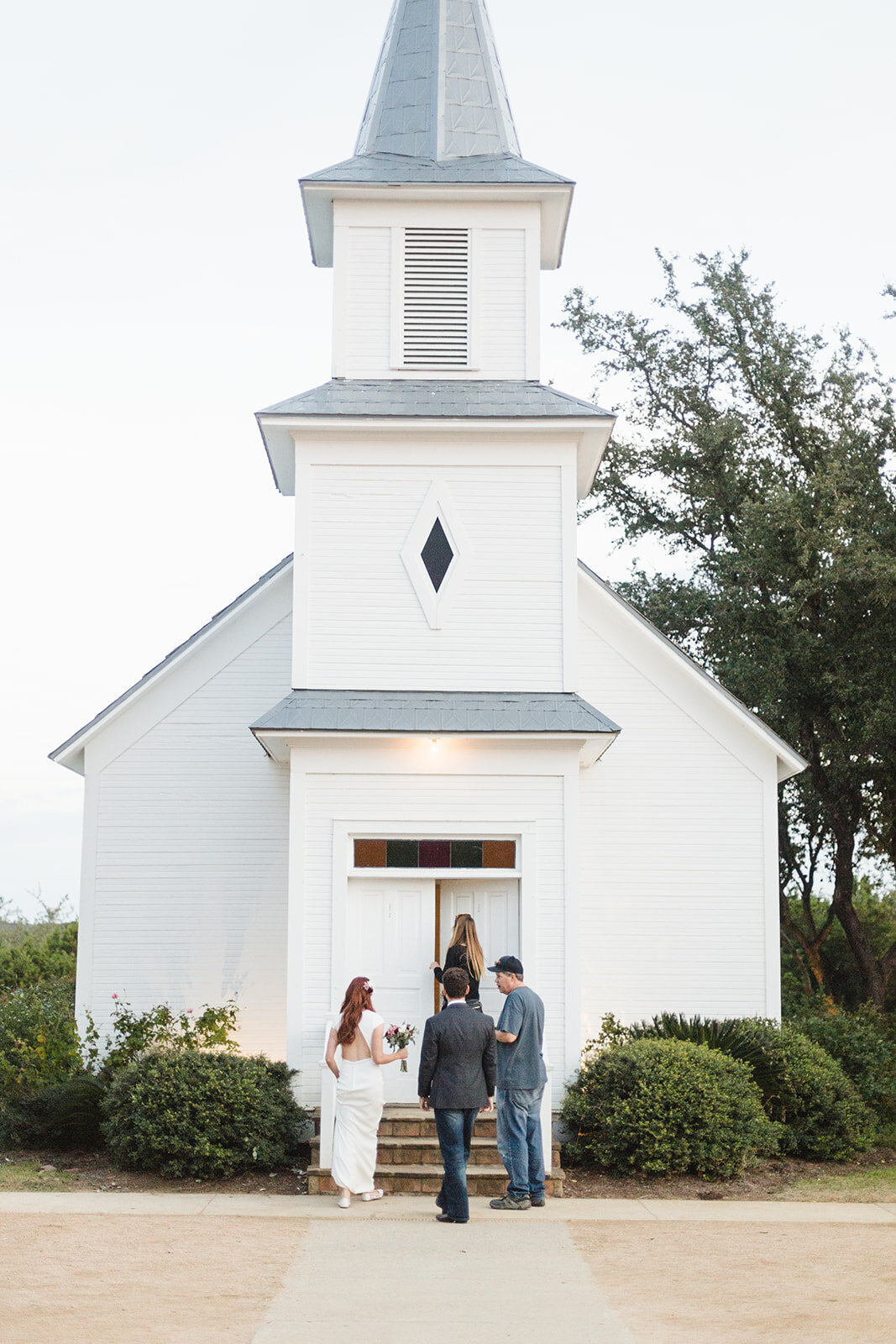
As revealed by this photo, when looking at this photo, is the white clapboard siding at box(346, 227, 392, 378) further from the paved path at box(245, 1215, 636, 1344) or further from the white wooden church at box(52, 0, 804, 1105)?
the paved path at box(245, 1215, 636, 1344)

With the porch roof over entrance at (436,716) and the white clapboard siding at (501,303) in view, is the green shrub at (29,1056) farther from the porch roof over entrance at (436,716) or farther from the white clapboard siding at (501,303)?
the white clapboard siding at (501,303)

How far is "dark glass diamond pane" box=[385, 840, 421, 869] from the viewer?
1344 centimetres

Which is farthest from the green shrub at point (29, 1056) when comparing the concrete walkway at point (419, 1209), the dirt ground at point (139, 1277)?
the dirt ground at point (139, 1277)

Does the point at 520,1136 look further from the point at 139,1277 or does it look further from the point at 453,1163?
the point at 139,1277

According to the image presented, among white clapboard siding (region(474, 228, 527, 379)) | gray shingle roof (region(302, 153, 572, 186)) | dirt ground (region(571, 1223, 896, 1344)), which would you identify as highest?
gray shingle roof (region(302, 153, 572, 186))

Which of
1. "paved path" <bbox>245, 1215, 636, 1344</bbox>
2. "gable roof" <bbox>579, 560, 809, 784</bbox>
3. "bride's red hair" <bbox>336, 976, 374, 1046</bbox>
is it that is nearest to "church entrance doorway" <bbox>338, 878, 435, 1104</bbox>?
"bride's red hair" <bbox>336, 976, 374, 1046</bbox>

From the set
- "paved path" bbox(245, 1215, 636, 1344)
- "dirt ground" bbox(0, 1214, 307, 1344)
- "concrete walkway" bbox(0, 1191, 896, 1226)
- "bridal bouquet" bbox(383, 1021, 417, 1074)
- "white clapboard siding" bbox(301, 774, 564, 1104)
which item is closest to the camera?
"dirt ground" bbox(0, 1214, 307, 1344)

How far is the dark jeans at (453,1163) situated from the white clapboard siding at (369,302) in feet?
26.9

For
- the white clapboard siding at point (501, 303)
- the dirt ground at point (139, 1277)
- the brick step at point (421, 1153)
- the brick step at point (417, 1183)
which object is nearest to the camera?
the dirt ground at point (139, 1277)

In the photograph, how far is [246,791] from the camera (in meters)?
16.3

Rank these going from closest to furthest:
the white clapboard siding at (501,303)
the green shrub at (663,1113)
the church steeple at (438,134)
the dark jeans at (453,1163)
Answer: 1. the dark jeans at (453,1163)
2. the green shrub at (663,1113)
3. the white clapboard siding at (501,303)
4. the church steeple at (438,134)

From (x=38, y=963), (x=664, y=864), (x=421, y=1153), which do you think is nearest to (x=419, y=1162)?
(x=421, y=1153)

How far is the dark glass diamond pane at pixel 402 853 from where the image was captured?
44.1 ft

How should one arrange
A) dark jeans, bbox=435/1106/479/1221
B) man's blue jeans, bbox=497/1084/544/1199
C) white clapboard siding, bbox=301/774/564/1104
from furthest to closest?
white clapboard siding, bbox=301/774/564/1104, man's blue jeans, bbox=497/1084/544/1199, dark jeans, bbox=435/1106/479/1221
